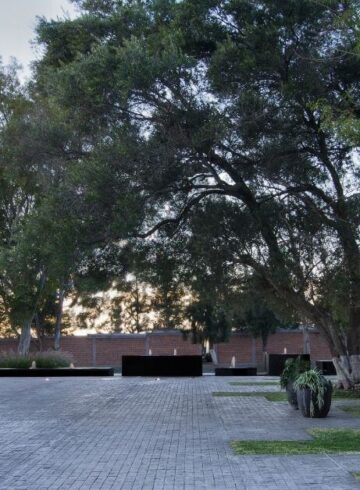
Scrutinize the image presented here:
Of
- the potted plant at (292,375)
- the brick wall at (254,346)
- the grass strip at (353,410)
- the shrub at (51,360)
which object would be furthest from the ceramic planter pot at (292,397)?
the brick wall at (254,346)

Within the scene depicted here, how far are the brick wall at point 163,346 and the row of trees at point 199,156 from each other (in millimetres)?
29509

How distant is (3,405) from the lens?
1822 cm

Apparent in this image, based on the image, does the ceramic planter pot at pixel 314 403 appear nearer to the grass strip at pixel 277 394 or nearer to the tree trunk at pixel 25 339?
the grass strip at pixel 277 394

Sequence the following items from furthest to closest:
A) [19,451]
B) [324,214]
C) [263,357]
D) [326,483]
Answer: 1. [263,357]
2. [324,214]
3. [19,451]
4. [326,483]

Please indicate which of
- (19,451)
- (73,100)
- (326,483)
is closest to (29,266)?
(73,100)

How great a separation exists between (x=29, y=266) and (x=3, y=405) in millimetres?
3672

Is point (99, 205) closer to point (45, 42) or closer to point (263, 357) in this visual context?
point (45, 42)

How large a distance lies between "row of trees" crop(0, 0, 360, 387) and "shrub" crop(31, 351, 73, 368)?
14.6 m

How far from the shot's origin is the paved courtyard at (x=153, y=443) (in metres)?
8.62

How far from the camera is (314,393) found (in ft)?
48.7

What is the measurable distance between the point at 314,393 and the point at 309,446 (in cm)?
399

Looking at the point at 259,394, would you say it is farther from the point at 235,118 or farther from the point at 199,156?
the point at 235,118

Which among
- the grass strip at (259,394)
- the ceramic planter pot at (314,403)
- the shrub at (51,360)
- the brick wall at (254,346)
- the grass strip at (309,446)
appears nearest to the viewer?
the grass strip at (309,446)

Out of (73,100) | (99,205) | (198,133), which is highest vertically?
(73,100)
